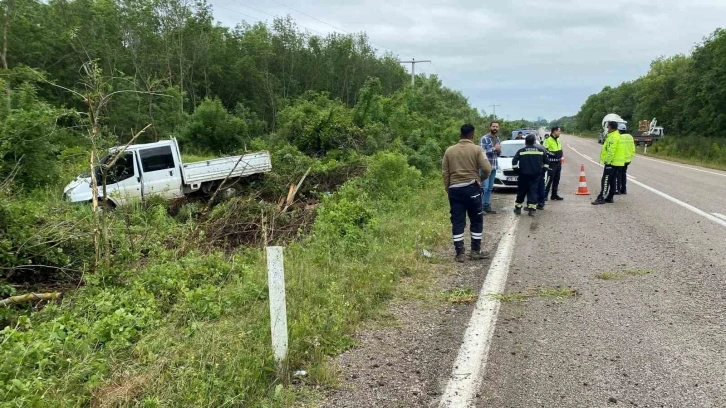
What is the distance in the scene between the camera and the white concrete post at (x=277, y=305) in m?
3.35

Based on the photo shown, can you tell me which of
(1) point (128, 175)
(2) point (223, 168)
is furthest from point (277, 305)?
(2) point (223, 168)

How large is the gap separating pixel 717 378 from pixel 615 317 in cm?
110

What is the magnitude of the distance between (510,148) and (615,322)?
35.1ft

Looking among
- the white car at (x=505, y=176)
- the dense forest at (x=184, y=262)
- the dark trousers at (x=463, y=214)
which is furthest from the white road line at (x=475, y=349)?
the white car at (x=505, y=176)

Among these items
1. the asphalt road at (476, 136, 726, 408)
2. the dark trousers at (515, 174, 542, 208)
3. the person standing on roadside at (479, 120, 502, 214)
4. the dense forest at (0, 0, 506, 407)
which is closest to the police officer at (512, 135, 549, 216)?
the dark trousers at (515, 174, 542, 208)

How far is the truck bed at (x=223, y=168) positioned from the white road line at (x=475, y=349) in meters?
9.73

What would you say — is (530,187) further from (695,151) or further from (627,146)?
(695,151)

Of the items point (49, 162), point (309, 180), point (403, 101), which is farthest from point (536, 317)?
point (403, 101)

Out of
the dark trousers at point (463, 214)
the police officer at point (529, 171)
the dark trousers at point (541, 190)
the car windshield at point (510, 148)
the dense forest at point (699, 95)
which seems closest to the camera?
the dark trousers at point (463, 214)

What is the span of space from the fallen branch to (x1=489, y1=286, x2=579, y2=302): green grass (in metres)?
4.63

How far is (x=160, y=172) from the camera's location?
1309 centimetres

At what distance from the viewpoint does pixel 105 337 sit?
3.69 m

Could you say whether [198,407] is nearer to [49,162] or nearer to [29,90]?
[49,162]

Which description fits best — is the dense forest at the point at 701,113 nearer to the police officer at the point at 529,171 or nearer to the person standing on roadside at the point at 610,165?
the person standing on roadside at the point at 610,165
